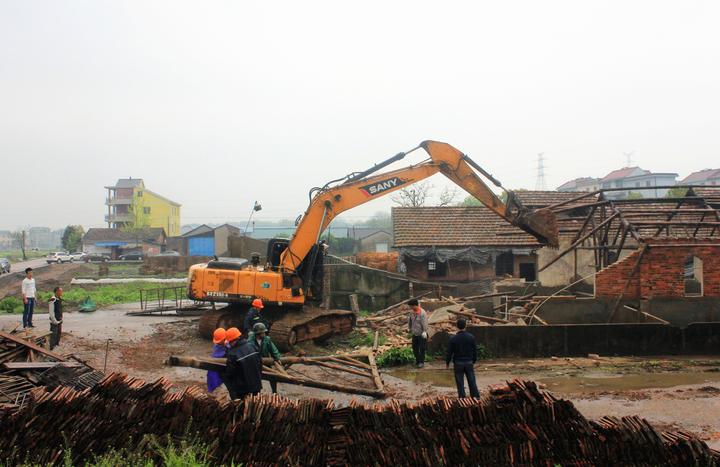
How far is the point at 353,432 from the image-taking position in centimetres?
625

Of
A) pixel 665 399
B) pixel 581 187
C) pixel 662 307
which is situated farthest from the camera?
pixel 581 187

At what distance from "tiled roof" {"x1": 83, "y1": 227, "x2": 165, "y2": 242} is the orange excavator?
5751cm

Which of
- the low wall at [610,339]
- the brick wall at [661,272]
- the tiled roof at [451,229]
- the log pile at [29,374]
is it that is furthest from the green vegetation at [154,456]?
the tiled roof at [451,229]

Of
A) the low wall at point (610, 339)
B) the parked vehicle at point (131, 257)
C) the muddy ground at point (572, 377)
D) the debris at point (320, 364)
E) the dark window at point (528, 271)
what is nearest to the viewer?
the debris at point (320, 364)

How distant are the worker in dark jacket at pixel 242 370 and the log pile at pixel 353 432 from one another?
1.19 metres

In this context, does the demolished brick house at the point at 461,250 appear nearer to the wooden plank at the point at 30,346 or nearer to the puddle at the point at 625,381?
the puddle at the point at 625,381

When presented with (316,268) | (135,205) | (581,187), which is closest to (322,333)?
(316,268)

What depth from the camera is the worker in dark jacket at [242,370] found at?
25.2ft

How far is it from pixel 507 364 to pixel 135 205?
238 feet

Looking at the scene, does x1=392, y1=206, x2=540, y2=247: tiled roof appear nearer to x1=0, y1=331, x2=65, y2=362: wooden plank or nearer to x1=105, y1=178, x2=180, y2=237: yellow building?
x1=0, y1=331, x2=65, y2=362: wooden plank

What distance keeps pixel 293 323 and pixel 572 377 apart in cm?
653

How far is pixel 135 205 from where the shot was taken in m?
77.6

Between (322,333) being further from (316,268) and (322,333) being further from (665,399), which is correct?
(665,399)

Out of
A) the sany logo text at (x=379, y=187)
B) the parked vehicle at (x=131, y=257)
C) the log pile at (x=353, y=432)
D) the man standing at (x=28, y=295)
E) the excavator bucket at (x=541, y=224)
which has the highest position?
the sany logo text at (x=379, y=187)
